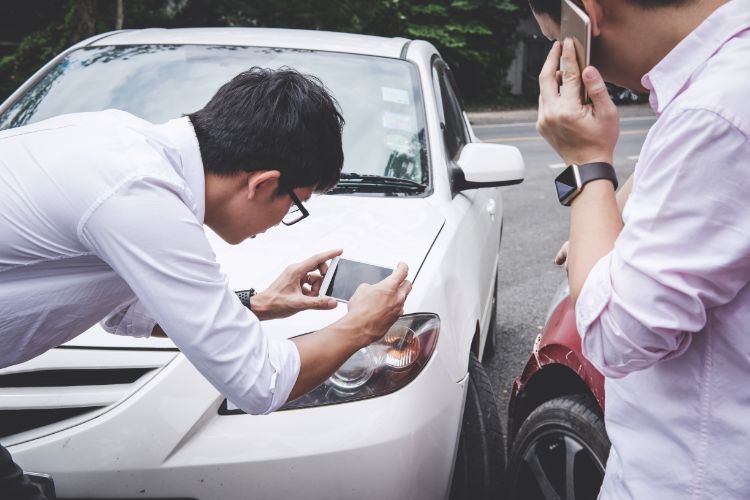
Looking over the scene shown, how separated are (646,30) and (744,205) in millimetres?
328

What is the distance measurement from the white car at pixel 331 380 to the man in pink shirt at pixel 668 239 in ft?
2.46

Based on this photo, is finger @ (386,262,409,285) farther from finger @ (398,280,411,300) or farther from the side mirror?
the side mirror

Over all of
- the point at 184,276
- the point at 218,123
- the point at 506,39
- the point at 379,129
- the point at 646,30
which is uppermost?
the point at 646,30

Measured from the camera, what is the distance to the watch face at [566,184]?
46.5 inches

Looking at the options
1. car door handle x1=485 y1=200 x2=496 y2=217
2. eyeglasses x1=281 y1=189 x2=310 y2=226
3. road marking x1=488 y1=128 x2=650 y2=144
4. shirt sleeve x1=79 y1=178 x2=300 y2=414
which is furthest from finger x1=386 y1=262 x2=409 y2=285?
road marking x1=488 y1=128 x2=650 y2=144

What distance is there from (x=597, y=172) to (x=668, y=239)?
246 mm

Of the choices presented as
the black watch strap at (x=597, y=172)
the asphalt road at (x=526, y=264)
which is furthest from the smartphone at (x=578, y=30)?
the asphalt road at (x=526, y=264)

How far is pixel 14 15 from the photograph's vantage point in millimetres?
16578

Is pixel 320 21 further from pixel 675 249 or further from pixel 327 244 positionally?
pixel 675 249

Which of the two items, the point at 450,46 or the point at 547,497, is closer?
the point at 547,497

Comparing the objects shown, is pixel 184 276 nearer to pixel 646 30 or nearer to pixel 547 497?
pixel 646 30

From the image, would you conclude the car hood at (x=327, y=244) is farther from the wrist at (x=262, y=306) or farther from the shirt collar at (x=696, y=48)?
the shirt collar at (x=696, y=48)

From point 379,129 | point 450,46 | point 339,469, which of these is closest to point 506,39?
point 450,46

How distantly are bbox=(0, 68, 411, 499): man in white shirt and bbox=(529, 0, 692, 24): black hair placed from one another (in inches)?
19.6
